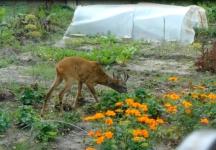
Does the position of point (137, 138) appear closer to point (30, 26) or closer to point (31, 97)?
point (31, 97)

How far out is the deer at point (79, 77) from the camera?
7.70 m

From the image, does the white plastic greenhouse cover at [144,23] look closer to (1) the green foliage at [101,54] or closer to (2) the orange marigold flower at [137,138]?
(1) the green foliage at [101,54]

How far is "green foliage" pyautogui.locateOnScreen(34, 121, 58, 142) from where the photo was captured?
19.0 feet

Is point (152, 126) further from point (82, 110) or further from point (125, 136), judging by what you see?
point (82, 110)

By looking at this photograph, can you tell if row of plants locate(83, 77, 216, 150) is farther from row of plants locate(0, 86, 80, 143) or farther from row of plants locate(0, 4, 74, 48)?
row of plants locate(0, 4, 74, 48)

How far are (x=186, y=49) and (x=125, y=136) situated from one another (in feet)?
28.5

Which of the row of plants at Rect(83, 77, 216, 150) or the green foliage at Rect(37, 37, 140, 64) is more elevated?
the row of plants at Rect(83, 77, 216, 150)

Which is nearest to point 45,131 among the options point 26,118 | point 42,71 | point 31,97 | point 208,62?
point 26,118

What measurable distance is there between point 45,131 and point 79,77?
2193mm

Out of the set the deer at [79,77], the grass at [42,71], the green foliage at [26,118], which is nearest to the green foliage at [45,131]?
the green foliage at [26,118]

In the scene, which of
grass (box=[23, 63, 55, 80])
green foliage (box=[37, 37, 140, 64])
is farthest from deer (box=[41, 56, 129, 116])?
green foliage (box=[37, 37, 140, 64])

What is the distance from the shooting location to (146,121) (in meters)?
4.43

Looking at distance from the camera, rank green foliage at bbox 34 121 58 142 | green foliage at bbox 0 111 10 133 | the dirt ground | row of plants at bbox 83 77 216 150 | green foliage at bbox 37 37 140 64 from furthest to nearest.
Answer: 1. green foliage at bbox 37 37 140 64
2. the dirt ground
3. green foliage at bbox 0 111 10 133
4. green foliage at bbox 34 121 58 142
5. row of plants at bbox 83 77 216 150

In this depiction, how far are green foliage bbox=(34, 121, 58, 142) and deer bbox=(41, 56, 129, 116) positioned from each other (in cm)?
133
